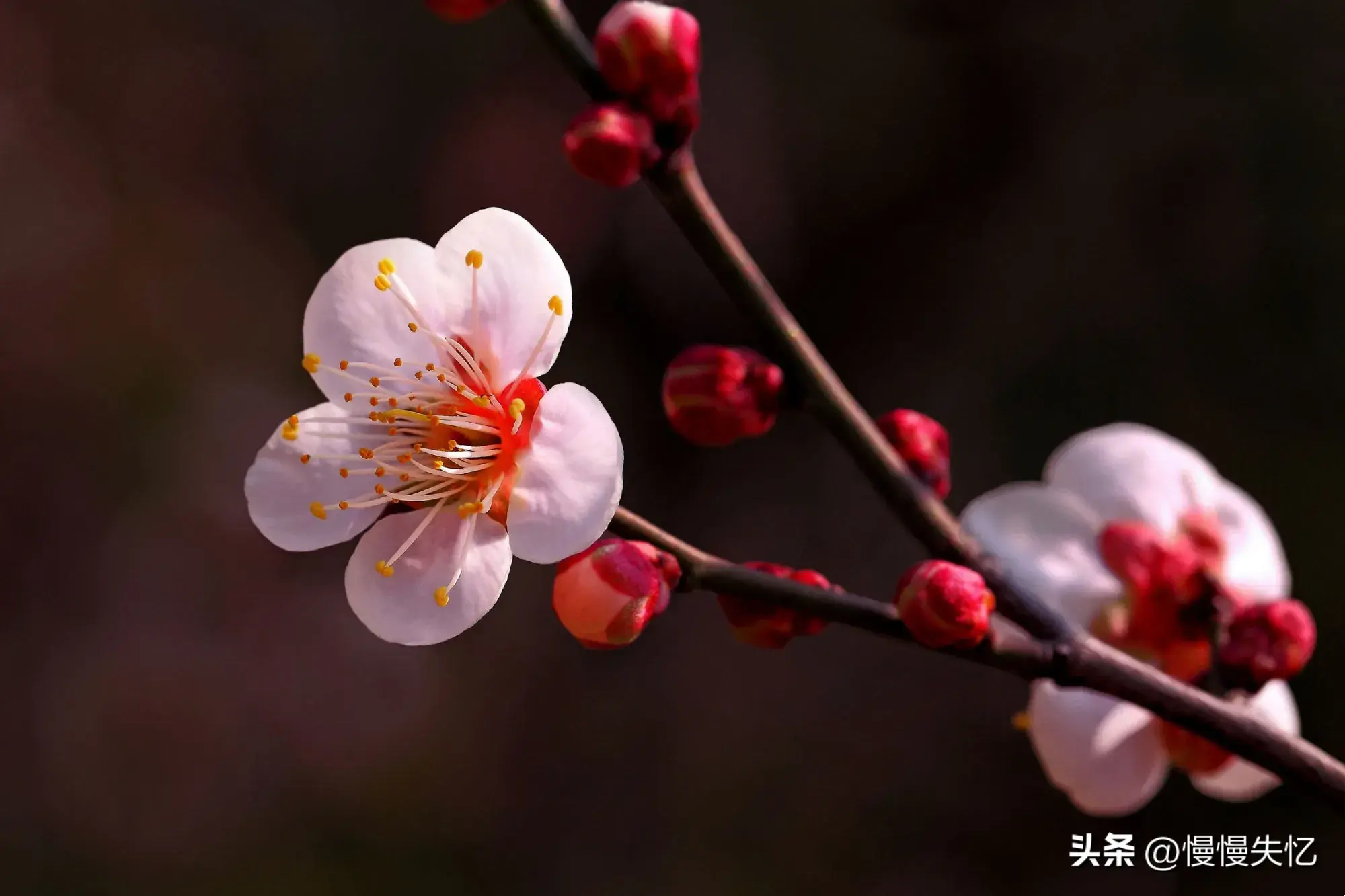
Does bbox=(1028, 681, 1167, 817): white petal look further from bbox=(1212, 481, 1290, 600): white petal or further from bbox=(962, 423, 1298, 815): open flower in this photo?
bbox=(1212, 481, 1290, 600): white petal

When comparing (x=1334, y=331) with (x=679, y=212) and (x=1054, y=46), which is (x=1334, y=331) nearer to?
(x=1054, y=46)

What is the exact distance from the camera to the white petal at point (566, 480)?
419 millimetres

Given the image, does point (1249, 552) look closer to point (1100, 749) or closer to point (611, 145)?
point (1100, 749)

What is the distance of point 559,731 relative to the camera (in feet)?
6.52

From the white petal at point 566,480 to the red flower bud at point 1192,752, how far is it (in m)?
0.40

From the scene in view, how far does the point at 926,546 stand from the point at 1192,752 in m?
0.26

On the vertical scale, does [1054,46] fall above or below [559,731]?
above

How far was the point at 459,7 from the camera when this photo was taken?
0.46m

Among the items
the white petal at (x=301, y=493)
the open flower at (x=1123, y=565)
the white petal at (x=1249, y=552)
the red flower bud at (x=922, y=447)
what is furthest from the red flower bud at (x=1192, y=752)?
the white petal at (x=301, y=493)

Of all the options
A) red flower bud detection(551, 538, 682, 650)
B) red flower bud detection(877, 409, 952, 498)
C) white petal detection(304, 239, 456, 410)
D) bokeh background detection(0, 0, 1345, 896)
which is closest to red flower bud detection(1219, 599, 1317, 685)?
red flower bud detection(877, 409, 952, 498)

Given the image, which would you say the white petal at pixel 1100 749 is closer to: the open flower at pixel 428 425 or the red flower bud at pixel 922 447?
the red flower bud at pixel 922 447

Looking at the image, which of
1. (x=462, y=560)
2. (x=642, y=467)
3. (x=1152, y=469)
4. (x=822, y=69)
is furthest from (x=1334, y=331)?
(x=462, y=560)

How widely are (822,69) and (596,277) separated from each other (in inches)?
22.7

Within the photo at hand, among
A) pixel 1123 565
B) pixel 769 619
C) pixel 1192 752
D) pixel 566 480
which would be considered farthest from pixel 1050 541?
pixel 566 480
